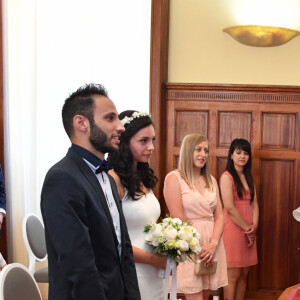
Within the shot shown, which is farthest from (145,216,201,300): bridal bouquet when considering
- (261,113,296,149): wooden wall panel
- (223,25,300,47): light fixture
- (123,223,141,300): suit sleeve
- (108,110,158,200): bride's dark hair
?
(223,25,300,47): light fixture

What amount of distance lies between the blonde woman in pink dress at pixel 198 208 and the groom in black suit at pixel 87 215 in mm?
1913

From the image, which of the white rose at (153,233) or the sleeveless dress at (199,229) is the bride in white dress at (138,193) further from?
the sleeveless dress at (199,229)

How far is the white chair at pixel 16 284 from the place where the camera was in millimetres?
2283

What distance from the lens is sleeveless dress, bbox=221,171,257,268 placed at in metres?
5.41

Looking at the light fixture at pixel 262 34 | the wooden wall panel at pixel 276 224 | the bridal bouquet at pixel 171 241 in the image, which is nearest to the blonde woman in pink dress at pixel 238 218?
the wooden wall panel at pixel 276 224

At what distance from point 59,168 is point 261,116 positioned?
169 inches

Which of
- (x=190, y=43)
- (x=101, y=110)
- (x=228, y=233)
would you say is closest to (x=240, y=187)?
(x=228, y=233)

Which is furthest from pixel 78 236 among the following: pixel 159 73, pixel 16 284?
pixel 159 73

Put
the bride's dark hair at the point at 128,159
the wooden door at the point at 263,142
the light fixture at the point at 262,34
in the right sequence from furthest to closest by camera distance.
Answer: the wooden door at the point at 263,142 < the light fixture at the point at 262,34 < the bride's dark hair at the point at 128,159

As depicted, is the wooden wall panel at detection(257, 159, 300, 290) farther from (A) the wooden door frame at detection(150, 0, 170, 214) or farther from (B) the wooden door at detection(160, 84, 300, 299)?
(A) the wooden door frame at detection(150, 0, 170, 214)

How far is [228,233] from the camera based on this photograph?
5.47m

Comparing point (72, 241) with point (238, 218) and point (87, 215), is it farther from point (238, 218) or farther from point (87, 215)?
point (238, 218)

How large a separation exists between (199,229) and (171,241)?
1.38m

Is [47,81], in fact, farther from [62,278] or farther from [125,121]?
[62,278]
